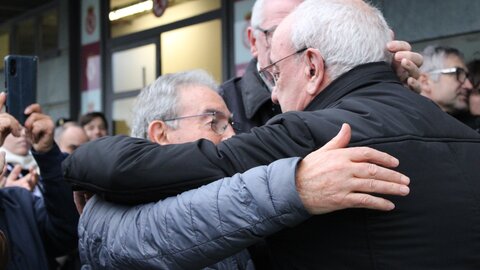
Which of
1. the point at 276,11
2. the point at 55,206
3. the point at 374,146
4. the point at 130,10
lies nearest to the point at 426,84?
the point at 276,11

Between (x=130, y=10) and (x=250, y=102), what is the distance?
6.20 m

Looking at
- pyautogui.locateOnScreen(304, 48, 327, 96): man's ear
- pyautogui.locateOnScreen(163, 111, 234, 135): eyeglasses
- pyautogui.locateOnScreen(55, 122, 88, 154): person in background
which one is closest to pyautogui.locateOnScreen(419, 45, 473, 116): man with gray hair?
pyautogui.locateOnScreen(163, 111, 234, 135): eyeglasses

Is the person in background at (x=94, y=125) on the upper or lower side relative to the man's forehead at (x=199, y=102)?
lower

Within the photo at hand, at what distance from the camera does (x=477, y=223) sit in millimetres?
1680

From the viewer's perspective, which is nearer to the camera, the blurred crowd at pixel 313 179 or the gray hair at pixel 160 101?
the blurred crowd at pixel 313 179

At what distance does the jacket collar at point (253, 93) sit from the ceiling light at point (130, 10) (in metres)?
5.64

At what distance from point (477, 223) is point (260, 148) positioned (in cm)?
55

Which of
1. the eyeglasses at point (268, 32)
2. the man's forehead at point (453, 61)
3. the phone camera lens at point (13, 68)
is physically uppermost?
the eyeglasses at point (268, 32)

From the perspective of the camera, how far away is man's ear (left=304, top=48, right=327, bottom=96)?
70.4 inches

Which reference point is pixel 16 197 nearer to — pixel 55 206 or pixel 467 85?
pixel 55 206

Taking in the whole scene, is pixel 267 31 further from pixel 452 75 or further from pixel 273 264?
pixel 273 264

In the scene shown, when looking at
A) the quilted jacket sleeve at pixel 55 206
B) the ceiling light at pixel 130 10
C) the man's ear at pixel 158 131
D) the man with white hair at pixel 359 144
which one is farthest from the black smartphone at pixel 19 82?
the ceiling light at pixel 130 10

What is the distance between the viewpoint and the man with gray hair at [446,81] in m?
3.80

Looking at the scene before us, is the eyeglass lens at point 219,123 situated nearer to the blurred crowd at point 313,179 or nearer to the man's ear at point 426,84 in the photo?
the blurred crowd at point 313,179
